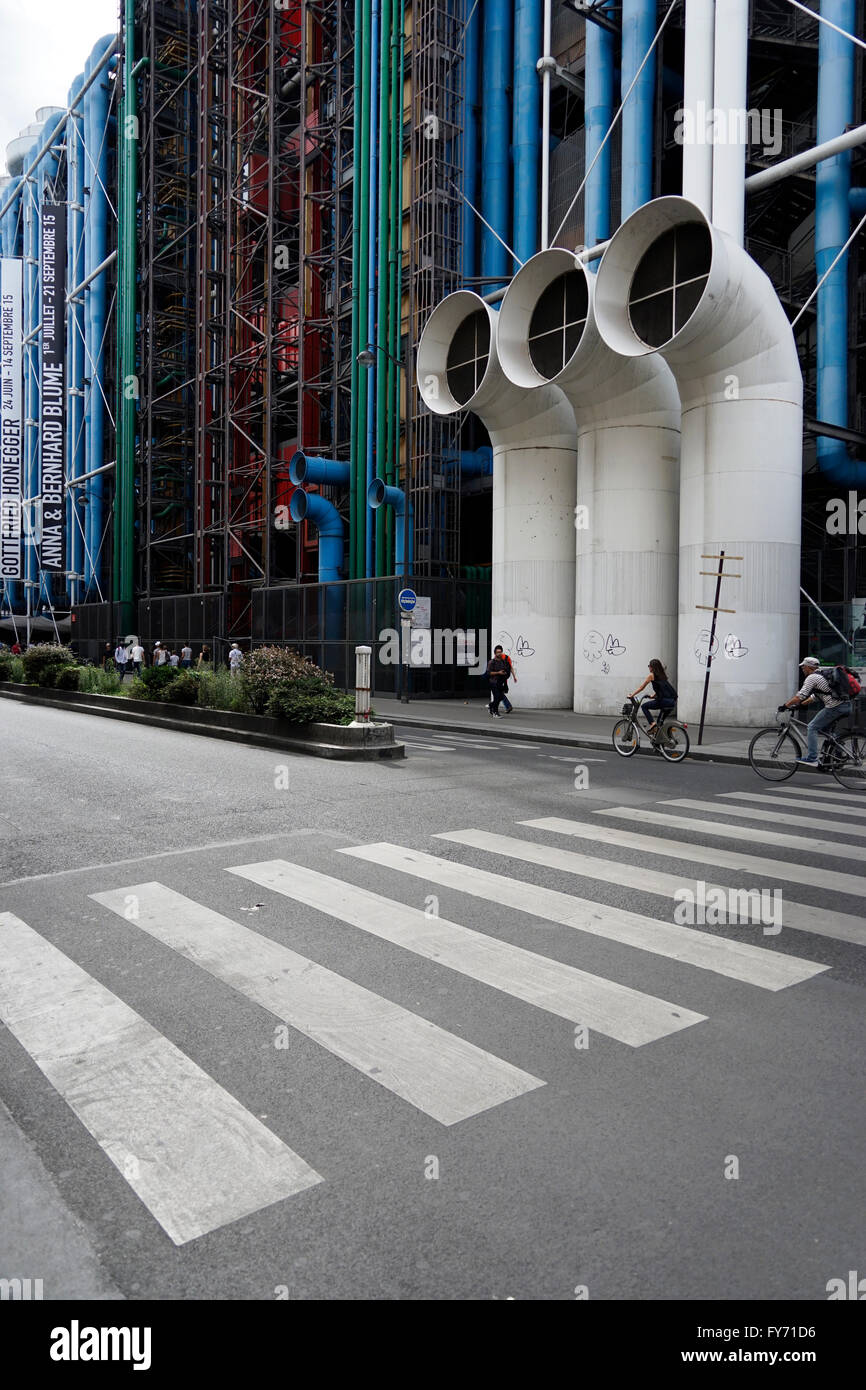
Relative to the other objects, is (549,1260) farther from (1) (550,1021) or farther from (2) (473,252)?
(2) (473,252)

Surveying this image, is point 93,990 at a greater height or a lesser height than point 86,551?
lesser

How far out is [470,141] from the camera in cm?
3150

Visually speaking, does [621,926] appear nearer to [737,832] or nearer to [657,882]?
[657,882]

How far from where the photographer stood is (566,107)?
32.2m

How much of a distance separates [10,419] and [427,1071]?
236 ft

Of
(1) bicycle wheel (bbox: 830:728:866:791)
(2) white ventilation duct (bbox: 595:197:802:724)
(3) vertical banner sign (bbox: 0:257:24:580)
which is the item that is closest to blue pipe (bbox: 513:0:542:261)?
(2) white ventilation duct (bbox: 595:197:802:724)

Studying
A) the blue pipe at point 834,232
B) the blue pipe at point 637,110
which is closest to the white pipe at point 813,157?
the blue pipe at point 834,232

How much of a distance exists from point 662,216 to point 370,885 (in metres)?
17.8

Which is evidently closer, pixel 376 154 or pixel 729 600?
pixel 729 600

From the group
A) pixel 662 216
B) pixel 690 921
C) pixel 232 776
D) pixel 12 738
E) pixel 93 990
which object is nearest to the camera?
pixel 93 990

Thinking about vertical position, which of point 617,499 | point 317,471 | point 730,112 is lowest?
point 617,499

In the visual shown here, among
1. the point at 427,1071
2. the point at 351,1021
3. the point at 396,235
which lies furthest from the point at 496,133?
the point at 427,1071

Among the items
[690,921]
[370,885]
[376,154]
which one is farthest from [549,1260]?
[376,154]

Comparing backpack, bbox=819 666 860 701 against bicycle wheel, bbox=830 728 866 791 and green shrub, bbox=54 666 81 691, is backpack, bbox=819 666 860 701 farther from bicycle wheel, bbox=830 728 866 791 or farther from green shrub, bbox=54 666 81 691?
green shrub, bbox=54 666 81 691
